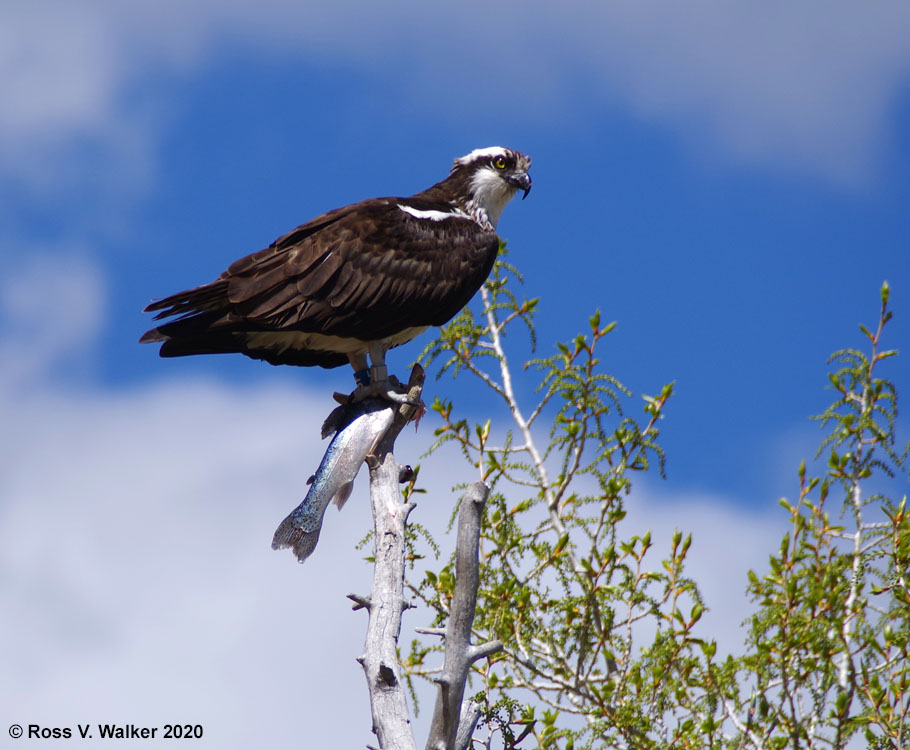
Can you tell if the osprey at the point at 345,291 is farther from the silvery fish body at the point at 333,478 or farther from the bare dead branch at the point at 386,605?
the bare dead branch at the point at 386,605

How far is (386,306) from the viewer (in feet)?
22.5

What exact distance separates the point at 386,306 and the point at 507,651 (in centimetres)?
239

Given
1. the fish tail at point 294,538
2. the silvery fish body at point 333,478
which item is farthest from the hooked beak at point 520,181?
the fish tail at point 294,538

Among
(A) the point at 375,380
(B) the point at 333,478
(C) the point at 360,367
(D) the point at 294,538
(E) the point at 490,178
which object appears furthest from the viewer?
(E) the point at 490,178

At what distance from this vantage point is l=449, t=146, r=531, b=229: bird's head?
26.5ft

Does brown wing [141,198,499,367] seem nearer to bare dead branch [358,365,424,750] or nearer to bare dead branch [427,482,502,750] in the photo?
bare dead branch [358,365,424,750]

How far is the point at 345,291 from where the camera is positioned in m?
6.73

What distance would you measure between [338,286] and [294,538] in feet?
5.47

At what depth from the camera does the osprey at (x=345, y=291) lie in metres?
6.46

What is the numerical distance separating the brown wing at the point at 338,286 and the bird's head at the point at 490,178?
535mm

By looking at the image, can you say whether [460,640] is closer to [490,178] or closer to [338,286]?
[338,286]

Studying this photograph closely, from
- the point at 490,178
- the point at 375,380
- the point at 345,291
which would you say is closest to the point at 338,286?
the point at 345,291

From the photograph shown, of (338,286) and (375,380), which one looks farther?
(375,380)

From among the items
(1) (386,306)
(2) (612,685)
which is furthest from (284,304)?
(2) (612,685)
